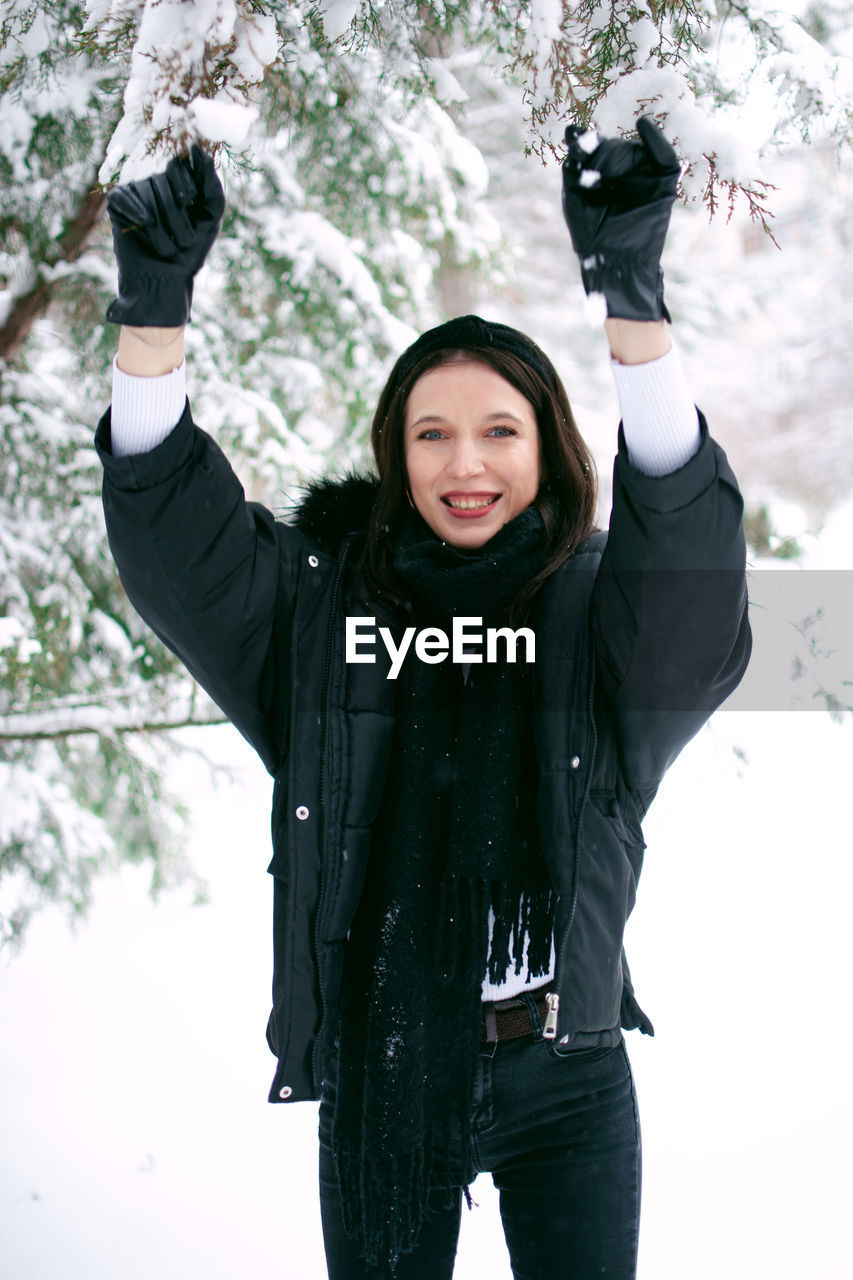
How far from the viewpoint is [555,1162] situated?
1606 mm

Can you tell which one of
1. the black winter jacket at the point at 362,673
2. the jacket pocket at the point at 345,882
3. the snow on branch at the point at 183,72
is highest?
the snow on branch at the point at 183,72

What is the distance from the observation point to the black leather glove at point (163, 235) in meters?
1.33

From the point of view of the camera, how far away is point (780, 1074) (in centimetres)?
425

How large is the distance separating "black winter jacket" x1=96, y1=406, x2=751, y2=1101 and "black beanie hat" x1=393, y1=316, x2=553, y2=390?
383 millimetres

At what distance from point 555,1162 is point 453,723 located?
2.58 feet

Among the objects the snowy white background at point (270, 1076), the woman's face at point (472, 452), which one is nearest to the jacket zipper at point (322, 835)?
the woman's face at point (472, 452)

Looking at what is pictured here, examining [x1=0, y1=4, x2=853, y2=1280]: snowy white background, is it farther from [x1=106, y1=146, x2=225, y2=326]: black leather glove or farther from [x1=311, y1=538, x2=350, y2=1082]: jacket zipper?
[x1=106, y1=146, x2=225, y2=326]: black leather glove

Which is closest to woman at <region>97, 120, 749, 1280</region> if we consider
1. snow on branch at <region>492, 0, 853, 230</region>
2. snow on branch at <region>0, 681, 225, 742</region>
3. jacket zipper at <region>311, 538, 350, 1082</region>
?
jacket zipper at <region>311, 538, 350, 1082</region>

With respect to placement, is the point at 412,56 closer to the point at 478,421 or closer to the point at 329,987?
the point at 478,421

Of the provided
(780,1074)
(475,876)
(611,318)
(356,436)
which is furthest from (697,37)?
(780,1074)

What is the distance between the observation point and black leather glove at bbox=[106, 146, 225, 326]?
4.35ft

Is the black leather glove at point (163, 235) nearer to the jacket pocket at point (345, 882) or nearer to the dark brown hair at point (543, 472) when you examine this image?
the dark brown hair at point (543, 472)

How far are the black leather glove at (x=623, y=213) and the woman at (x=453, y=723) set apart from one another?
1.5 inches

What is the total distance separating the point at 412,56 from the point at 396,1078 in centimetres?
240
